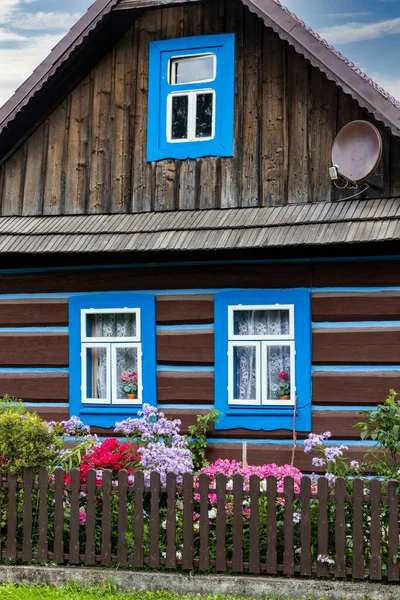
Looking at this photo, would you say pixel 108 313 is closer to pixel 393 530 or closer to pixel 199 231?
pixel 199 231

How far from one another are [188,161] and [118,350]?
247cm

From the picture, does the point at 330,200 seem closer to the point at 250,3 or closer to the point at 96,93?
the point at 250,3

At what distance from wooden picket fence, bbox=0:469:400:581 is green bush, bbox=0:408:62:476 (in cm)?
15

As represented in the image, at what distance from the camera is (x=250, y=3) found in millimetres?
10406

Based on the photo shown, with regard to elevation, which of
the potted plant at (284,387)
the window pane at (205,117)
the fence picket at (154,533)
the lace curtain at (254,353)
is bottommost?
the fence picket at (154,533)

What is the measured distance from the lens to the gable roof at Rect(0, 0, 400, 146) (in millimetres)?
9758

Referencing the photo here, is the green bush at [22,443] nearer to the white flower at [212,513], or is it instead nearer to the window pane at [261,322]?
the white flower at [212,513]

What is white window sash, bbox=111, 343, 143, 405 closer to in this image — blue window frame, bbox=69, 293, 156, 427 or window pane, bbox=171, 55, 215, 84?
blue window frame, bbox=69, 293, 156, 427

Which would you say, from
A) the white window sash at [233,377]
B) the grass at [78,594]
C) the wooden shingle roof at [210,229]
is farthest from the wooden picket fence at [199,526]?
the wooden shingle roof at [210,229]

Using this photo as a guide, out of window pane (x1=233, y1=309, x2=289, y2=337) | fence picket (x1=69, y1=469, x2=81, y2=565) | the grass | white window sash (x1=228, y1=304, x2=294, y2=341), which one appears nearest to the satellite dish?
white window sash (x1=228, y1=304, x2=294, y2=341)

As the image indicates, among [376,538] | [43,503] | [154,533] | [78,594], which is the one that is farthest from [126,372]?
[376,538]

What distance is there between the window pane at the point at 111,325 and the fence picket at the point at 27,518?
11.3ft

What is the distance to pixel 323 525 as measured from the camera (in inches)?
302

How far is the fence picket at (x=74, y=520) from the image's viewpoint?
8062 millimetres
